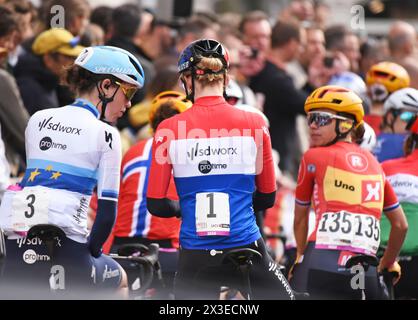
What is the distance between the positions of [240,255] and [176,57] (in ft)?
22.6

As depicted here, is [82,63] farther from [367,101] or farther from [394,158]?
[367,101]

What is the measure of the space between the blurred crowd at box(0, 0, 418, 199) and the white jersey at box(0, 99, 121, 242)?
1.69 meters

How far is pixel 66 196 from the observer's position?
26.0ft

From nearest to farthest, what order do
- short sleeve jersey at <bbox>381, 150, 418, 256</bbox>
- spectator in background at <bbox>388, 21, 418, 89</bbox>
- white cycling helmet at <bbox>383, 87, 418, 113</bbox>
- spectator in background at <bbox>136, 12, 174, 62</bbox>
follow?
short sleeve jersey at <bbox>381, 150, 418, 256</bbox> < white cycling helmet at <bbox>383, 87, 418, 113</bbox> < spectator in background at <bbox>136, 12, 174, 62</bbox> < spectator in background at <bbox>388, 21, 418, 89</bbox>

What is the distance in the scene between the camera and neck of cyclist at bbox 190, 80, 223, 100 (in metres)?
8.00

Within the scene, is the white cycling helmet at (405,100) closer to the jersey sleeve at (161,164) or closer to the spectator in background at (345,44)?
the jersey sleeve at (161,164)

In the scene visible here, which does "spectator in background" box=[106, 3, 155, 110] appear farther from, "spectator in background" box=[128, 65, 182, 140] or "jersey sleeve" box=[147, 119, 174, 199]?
"jersey sleeve" box=[147, 119, 174, 199]

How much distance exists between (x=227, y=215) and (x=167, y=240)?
7.20ft

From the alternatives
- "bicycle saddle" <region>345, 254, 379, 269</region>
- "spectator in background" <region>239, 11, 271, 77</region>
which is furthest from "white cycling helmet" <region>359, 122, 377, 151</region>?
"spectator in background" <region>239, 11, 271, 77</region>

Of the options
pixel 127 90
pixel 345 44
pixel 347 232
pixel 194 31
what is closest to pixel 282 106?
pixel 194 31

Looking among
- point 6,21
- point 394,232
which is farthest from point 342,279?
point 6,21

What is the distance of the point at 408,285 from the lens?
10078 millimetres

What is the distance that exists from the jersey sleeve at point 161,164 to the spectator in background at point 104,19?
20.6 feet
